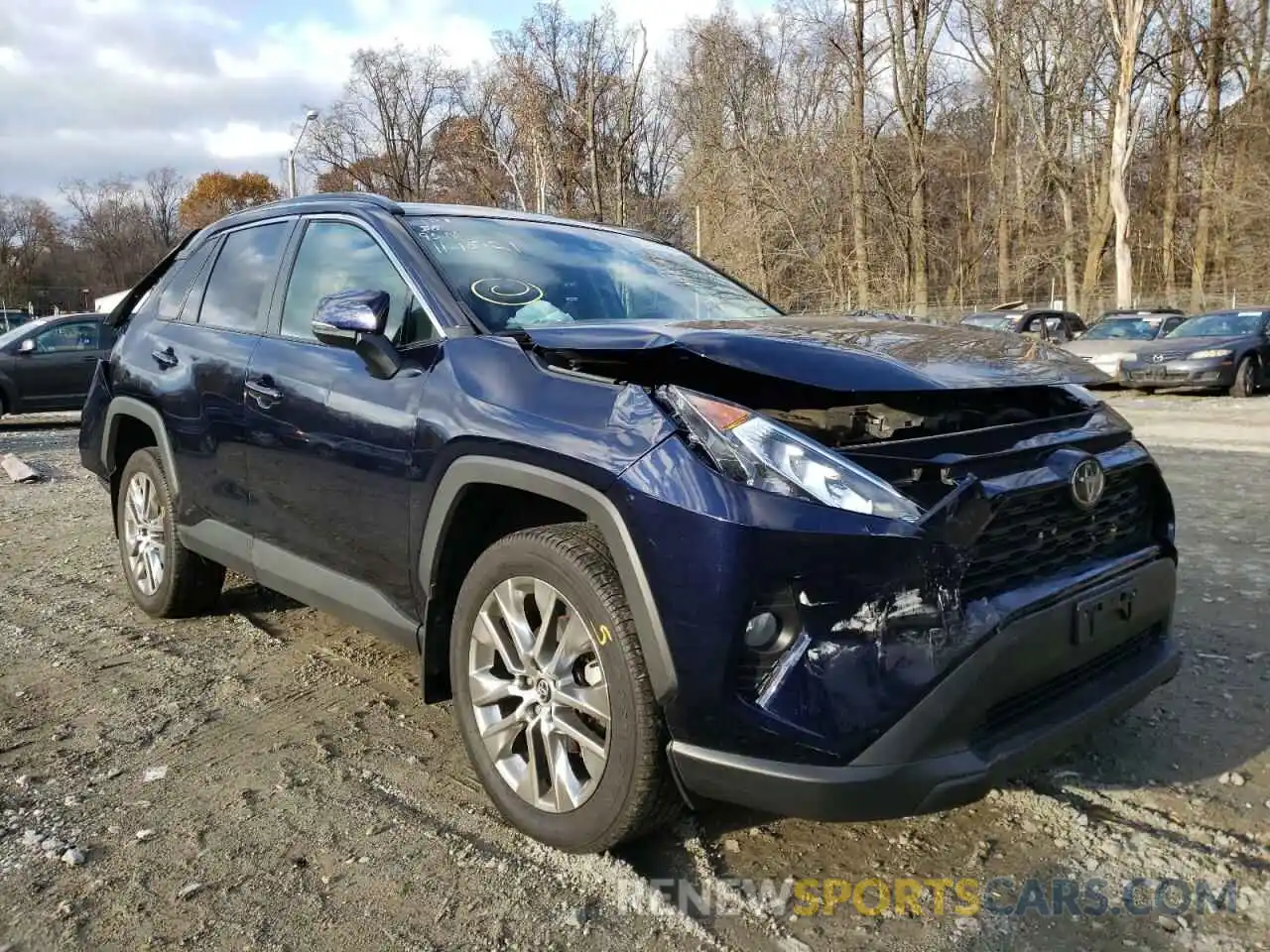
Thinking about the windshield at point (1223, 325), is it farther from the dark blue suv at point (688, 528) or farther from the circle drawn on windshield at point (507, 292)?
the circle drawn on windshield at point (507, 292)

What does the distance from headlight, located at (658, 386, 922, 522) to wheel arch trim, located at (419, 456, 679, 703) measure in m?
0.29

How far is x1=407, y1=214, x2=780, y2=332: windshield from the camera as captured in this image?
3.24 metres

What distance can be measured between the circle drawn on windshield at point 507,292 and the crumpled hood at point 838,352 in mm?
352

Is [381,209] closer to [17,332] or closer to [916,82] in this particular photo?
[17,332]

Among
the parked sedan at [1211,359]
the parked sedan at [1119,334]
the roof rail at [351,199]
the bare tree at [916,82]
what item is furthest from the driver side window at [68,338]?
the bare tree at [916,82]

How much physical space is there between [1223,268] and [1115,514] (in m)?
Result: 38.6

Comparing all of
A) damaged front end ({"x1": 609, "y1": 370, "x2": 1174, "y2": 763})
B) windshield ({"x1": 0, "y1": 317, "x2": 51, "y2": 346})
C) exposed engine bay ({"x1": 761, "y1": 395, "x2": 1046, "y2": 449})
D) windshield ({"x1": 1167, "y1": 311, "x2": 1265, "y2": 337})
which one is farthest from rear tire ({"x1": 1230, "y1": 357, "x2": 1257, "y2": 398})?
A: windshield ({"x1": 0, "y1": 317, "x2": 51, "y2": 346})

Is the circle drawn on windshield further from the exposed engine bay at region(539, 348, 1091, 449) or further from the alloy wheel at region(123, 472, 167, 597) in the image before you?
the alloy wheel at region(123, 472, 167, 597)

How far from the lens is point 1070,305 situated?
32781 mm

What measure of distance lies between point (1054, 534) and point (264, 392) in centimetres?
273

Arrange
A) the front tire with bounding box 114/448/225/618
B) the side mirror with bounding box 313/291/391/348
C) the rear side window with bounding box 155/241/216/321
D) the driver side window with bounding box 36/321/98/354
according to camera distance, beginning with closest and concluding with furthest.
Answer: the side mirror with bounding box 313/291/391/348
the front tire with bounding box 114/448/225/618
the rear side window with bounding box 155/241/216/321
the driver side window with bounding box 36/321/98/354

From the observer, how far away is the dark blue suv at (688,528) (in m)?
2.18

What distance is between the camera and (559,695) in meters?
2.59

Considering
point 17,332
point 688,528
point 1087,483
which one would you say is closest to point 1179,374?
point 1087,483
